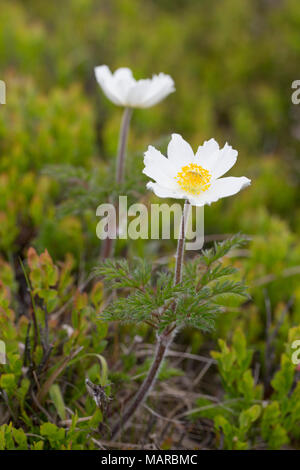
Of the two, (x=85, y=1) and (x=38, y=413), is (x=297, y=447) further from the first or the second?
(x=85, y=1)

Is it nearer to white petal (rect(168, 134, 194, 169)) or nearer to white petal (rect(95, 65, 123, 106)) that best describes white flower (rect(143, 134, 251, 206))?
white petal (rect(168, 134, 194, 169))

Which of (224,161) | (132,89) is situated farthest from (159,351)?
(132,89)

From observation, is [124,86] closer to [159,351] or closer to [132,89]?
[132,89]

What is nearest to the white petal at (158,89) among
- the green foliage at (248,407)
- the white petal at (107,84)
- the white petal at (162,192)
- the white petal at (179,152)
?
the white petal at (107,84)

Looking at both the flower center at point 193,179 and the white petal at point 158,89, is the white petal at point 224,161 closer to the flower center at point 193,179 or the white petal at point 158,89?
the flower center at point 193,179

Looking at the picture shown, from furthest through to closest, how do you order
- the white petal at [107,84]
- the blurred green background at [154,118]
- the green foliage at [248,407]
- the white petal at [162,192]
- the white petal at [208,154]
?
the blurred green background at [154,118], the white petal at [107,84], the green foliage at [248,407], the white petal at [208,154], the white petal at [162,192]

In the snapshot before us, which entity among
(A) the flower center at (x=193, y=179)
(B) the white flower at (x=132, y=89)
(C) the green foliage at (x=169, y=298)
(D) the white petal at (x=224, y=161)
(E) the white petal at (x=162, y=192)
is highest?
(B) the white flower at (x=132, y=89)
